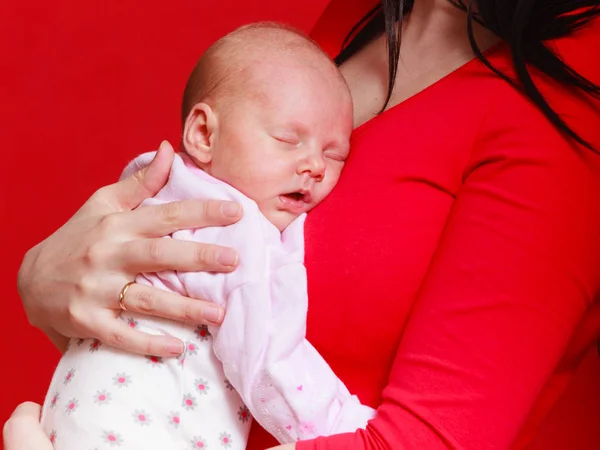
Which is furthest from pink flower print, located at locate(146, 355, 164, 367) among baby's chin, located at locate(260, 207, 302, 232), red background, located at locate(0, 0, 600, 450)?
red background, located at locate(0, 0, 600, 450)

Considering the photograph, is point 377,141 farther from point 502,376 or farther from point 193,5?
point 193,5

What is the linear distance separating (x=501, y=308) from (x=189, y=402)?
37 cm

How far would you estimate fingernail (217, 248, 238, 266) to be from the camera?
962 millimetres

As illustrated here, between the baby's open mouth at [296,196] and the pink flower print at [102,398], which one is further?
the baby's open mouth at [296,196]

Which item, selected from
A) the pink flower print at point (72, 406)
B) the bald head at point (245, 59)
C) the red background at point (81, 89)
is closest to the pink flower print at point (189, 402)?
the pink flower print at point (72, 406)

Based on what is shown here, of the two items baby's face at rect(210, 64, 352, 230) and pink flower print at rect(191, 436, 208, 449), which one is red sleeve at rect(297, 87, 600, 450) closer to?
pink flower print at rect(191, 436, 208, 449)

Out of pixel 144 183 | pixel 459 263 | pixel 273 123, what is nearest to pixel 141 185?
pixel 144 183

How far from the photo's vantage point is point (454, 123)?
1021mm

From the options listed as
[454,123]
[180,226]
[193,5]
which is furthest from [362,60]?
[193,5]

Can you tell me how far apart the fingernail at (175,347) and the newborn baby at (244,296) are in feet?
0.05

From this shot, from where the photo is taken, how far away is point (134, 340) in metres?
0.96

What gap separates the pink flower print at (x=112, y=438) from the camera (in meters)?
0.93

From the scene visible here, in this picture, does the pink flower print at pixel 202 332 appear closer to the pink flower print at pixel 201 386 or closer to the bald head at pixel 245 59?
the pink flower print at pixel 201 386

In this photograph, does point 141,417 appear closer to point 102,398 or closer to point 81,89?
point 102,398
